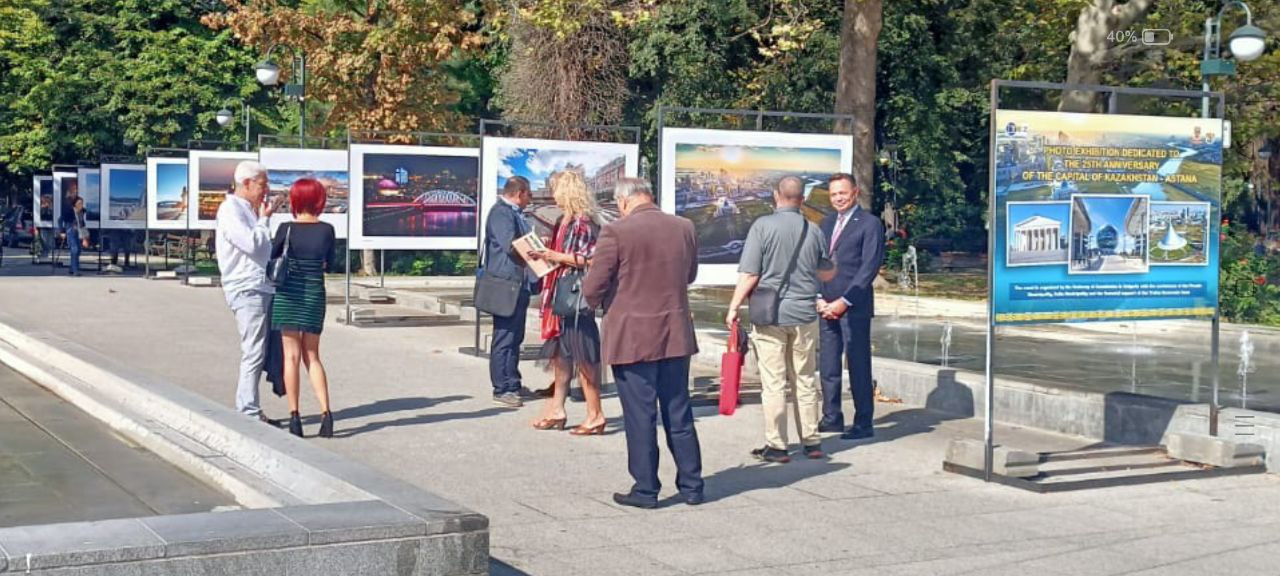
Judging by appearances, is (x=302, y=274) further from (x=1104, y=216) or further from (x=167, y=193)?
(x=167, y=193)

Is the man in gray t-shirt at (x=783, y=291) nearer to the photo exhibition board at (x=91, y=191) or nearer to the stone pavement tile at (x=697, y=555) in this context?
the stone pavement tile at (x=697, y=555)

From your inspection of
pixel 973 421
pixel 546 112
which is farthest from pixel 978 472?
pixel 546 112

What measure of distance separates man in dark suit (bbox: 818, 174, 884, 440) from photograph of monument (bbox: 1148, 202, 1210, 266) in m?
1.86

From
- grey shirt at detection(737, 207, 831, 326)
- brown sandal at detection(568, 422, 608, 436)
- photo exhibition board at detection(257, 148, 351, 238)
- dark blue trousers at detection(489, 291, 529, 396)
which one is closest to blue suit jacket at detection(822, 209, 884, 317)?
grey shirt at detection(737, 207, 831, 326)

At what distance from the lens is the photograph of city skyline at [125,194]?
113 feet

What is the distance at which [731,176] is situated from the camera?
1367 cm

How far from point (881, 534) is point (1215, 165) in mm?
4224

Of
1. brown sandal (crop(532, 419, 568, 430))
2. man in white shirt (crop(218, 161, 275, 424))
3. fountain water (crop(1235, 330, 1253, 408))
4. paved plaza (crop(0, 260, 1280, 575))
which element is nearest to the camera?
paved plaza (crop(0, 260, 1280, 575))

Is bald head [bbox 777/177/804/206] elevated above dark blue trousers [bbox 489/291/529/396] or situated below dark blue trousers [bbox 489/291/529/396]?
above

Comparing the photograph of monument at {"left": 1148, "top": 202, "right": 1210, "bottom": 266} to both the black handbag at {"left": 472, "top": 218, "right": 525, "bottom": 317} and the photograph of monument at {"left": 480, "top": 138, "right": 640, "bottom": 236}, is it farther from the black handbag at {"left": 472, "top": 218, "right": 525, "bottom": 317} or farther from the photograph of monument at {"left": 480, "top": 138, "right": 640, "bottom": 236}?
the photograph of monument at {"left": 480, "top": 138, "right": 640, "bottom": 236}

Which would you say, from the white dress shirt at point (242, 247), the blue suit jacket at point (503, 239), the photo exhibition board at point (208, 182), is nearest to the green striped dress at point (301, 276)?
the white dress shirt at point (242, 247)

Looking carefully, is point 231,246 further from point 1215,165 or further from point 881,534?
point 1215,165

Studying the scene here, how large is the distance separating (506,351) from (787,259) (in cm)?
368

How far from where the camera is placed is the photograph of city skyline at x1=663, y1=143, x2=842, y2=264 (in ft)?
44.6
